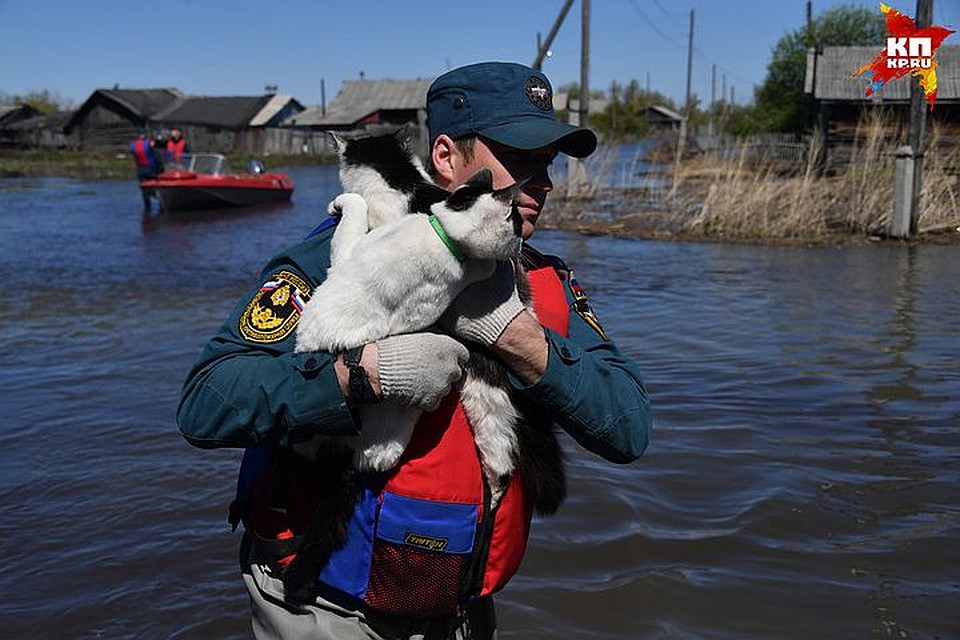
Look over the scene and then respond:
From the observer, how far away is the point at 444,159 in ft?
7.58

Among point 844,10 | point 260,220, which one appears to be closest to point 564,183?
point 260,220

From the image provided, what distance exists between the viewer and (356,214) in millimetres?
2014

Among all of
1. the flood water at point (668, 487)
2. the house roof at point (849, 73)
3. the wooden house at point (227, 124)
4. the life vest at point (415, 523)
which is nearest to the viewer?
the life vest at point (415, 523)

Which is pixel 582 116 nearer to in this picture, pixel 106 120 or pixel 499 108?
pixel 499 108

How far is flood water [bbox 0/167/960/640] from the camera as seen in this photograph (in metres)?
4.10

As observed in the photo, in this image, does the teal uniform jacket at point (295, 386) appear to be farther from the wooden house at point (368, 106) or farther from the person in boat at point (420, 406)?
the wooden house at point (368, 106)

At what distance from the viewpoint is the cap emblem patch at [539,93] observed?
2254 millimetres

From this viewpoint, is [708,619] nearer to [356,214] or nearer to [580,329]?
[580,329]

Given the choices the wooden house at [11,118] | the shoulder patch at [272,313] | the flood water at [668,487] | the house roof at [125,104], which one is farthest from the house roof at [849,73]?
the wooden house at [11,118]

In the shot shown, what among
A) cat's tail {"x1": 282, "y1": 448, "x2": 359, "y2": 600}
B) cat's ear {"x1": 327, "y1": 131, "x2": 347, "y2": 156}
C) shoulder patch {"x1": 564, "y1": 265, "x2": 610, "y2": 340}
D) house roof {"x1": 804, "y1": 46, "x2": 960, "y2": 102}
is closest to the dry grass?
house roof {"x1": 804, "y1": 46, "x2": 960, "y2": 102}

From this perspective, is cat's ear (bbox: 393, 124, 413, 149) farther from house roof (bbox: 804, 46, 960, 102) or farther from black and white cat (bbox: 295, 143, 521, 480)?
house roof (bbox: 804, 46, 960, 102)

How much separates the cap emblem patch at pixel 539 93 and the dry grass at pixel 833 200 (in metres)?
13.8

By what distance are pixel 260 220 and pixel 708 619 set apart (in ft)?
68.6

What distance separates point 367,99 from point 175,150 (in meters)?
48.6
